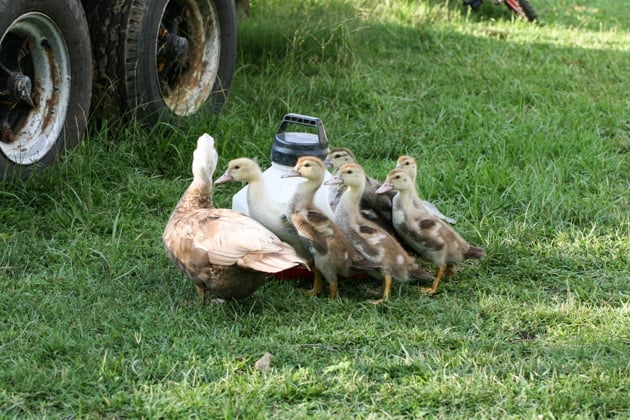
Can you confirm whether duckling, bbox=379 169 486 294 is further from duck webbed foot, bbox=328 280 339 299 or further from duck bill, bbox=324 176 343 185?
duck webbed foot, bbox=328 280 339 299

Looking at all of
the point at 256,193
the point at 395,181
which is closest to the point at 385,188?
the point at 395,181

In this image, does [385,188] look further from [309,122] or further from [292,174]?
[309,122]

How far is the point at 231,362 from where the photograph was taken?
156 inches

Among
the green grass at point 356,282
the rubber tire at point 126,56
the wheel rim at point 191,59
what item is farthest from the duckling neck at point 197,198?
Result: the wheel rim at point 191,59

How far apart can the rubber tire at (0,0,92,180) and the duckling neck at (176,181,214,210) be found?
1.08 metres

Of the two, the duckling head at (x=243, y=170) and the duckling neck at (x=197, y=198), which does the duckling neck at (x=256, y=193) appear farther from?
the duckling neck at (x=197, y=198)

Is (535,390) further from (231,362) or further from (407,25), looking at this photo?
(407,25)

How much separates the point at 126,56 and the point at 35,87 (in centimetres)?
63

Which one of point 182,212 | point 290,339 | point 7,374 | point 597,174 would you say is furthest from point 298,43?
point 7,374

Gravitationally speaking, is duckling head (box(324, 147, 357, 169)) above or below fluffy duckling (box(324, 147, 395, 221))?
above

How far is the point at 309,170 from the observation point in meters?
4.64

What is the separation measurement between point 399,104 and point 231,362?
13.0ft

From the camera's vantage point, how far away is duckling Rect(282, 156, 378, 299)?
15.0ft

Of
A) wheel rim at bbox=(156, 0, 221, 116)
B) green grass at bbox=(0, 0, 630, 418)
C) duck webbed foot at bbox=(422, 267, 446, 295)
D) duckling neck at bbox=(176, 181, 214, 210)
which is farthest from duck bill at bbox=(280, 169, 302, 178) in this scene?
wheel rim at bbox=(156, 0, 221, 116)
